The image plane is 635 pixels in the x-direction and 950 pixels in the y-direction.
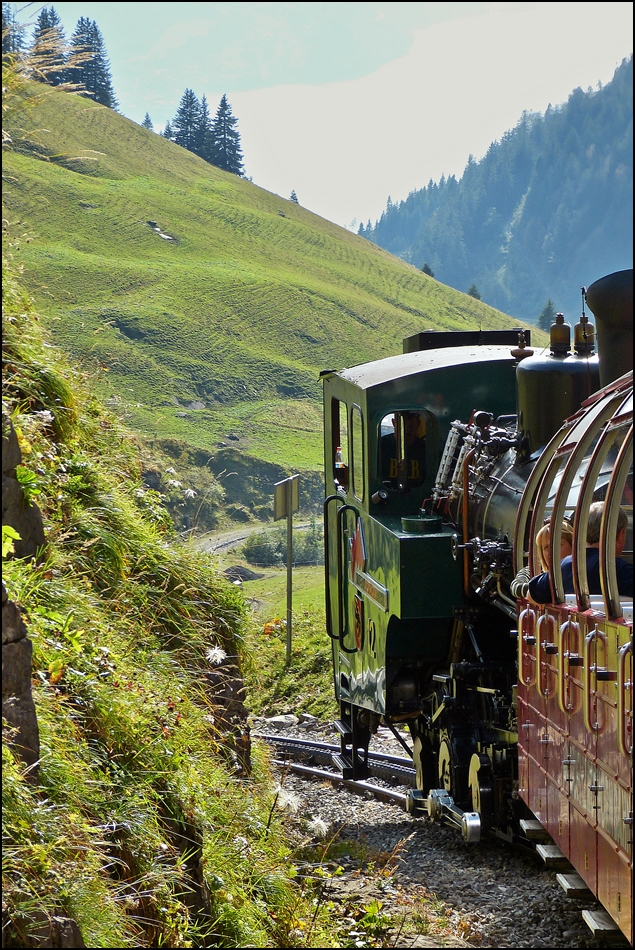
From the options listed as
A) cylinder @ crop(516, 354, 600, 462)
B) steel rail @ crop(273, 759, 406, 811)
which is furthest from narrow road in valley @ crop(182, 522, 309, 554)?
cylinder @ crop(516, 354, 600, 462)

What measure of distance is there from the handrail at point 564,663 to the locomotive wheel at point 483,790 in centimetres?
224

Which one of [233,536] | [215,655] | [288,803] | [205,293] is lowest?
[288,803]

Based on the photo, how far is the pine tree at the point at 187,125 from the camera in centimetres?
5794

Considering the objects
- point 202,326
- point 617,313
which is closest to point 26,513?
point 617,313

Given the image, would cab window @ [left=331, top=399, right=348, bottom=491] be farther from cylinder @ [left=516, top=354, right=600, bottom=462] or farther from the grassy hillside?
cylinder @ [left=516, top=354, right=600, bottom=462]

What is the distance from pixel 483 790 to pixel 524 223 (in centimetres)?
8400

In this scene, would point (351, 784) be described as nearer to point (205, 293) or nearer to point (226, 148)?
point (205, 293)

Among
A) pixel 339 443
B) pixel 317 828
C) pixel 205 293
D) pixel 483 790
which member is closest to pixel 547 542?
pixel 483 790

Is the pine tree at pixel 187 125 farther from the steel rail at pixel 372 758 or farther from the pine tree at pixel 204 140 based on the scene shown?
the steel rail at pixel 372 758

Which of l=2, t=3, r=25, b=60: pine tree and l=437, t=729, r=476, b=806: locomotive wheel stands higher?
l=2, t=3, r=25, b=60: pine tree

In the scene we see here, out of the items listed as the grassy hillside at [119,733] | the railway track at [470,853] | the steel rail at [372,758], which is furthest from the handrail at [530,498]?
the steel rail at [372,758]

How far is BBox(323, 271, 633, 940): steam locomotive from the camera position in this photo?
3492 mm

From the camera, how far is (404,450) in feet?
23.5

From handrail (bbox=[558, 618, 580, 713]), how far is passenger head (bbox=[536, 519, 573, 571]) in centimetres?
43
